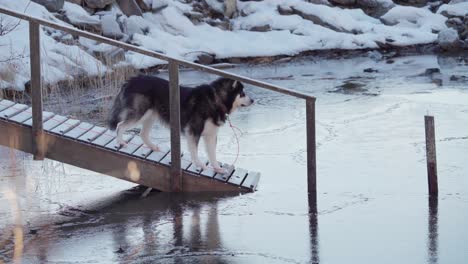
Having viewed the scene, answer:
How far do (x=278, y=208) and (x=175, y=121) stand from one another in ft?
4.99

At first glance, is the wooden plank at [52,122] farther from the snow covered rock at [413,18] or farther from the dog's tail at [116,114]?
the snow covered rock at [413,18]

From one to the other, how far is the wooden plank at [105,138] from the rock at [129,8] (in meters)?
→ 17.8

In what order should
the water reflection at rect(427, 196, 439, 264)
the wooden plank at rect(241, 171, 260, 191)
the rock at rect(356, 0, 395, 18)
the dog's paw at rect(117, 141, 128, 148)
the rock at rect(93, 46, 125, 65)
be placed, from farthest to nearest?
the rock at rect(356, 0, 395, 18), the rock at rect(93, 46, 125, 65), the dog's paw at rect(117, 141, 128, 148), the wooden plank at rect(241, 171, 260, 191), the water reflection at rect(427, 196, 439, 264)

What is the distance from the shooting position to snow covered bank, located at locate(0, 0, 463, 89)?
83.7ft

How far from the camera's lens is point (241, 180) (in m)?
10.2

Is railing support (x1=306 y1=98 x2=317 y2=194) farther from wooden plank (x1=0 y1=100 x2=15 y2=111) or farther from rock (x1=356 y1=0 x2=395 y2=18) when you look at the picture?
rock (x1=356 y1=0 x2=395 y2=18)

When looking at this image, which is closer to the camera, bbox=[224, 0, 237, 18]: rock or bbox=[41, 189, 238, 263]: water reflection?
bbox=[41, 189, 238, 263]: water reflection

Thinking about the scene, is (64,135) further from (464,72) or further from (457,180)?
(464,72)

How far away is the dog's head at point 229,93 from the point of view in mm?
10273

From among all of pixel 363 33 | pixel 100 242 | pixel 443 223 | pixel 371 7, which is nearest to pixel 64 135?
pixel 100 242

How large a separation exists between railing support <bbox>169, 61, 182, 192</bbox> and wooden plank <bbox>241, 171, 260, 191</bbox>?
71 centimetres

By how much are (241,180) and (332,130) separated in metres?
4.17

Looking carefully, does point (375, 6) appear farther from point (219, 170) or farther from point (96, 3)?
point (219, 170)

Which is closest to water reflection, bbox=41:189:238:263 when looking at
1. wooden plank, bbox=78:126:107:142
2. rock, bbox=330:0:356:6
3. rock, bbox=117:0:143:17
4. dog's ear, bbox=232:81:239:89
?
wooden plank, bbox=78:126:107:142
